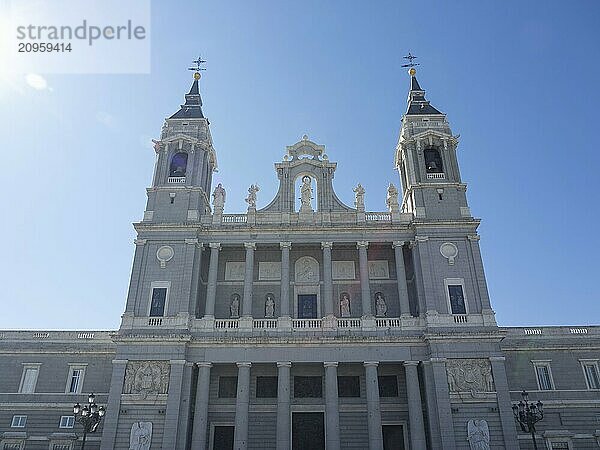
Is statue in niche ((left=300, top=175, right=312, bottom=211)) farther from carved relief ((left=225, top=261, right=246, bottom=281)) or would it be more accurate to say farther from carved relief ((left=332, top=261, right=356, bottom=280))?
carved relief ((left=225, top=261, right=246, bottom=281))

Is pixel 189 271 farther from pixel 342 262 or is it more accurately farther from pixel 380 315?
pixel 380 315

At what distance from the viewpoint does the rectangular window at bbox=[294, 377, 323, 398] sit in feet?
113

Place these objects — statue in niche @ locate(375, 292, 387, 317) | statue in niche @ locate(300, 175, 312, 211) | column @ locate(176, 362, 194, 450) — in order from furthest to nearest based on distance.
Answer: statue in niche @ locate(300, 175, 312, 211) → statue in niche @ locate(375, 292, 387, 317) → column @ locate(176, 362, 194, 450)

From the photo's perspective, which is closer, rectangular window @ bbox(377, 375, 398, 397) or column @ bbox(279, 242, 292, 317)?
rectangular window @ bbox(377, 375, 398, 397)

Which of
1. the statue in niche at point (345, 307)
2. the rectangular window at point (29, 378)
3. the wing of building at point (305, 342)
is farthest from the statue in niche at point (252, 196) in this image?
the rectangular window at point (29, 378)

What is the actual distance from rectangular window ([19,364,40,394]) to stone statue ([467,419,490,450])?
28.2m

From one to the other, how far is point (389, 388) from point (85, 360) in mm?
20686

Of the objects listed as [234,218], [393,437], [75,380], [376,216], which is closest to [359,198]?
[376,216]

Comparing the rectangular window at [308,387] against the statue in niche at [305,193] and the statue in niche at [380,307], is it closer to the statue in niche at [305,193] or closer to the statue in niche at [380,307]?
the statue in niche at [380,307]

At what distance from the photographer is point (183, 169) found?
4069cm

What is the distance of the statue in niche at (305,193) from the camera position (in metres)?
38.8

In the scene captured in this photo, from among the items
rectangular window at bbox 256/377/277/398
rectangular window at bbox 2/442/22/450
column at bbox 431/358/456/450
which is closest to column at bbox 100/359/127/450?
rectangular window at bbox 2/442/22/450

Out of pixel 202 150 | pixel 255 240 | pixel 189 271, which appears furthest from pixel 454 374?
pixel 202 150

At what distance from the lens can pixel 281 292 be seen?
35.7m
